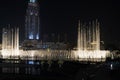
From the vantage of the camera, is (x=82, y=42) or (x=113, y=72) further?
(x=82, y=42)

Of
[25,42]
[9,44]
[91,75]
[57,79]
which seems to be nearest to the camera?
[91,75]

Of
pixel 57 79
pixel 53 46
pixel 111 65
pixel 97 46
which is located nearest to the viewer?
pixel 111 65

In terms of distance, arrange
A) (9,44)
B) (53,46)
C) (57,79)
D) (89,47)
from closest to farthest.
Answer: (57,79) < (89,47) < (9,44) < (53,46)

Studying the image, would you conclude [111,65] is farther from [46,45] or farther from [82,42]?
[46,45]

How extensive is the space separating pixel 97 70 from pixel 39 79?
27.3ft

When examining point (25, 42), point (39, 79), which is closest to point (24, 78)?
point (39, 79)

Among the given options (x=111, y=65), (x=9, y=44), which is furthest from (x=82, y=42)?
(x=111, y=65)

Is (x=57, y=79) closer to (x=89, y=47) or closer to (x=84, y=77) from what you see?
(x=84, y=77)

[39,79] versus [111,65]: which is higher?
[111,65]

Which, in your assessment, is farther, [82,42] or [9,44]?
[9,44]

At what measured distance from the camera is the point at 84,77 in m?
13.2

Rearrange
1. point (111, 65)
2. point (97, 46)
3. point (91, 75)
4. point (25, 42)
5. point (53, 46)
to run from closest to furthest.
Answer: point (91, 75) < point (111, 65) < point (97, 46) < point (53, 46) < point (25, 42)

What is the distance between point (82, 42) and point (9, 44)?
729 inches

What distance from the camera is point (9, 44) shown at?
255ft
